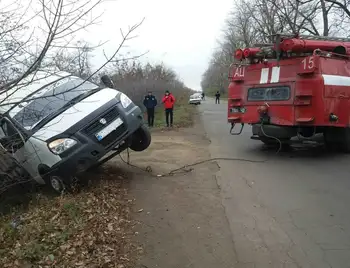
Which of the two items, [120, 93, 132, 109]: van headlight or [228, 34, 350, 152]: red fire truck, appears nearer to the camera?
[120, 93, 132, 109]: van headlight

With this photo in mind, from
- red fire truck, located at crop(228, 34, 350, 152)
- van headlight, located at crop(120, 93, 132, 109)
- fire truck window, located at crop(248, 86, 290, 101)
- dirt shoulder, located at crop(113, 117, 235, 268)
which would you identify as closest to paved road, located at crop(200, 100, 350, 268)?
dirt shoulder, located at crop(113, 117, 235, 268)

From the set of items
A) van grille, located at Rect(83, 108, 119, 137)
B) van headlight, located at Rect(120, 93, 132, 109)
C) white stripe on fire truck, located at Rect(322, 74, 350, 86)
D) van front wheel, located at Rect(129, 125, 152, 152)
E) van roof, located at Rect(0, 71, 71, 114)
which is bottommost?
van front wheel, located at Rect(129, 125, 152, 152)

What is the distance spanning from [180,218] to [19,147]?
2.90 metres

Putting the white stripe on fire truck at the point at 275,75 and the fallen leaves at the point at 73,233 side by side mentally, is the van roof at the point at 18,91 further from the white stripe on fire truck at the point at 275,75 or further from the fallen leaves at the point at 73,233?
the white stripe on fire truck at the point at 275,75

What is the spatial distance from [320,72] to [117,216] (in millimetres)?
5499

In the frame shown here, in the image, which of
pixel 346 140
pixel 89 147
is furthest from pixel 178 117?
pixel 89 147

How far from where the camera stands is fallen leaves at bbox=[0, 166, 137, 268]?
4449 mm

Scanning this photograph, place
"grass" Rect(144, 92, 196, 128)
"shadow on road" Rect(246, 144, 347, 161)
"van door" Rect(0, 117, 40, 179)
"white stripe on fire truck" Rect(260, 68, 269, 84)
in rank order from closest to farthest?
1. "van door" Rect(0, 117, 40, 179)
2. "shadow on road" Rect(246, 144, 347, 161)
3. "white stripe on fire truck" Rect(260, 68, 269, 84)
4. "grass" Rect(144, 92, 196, 128)

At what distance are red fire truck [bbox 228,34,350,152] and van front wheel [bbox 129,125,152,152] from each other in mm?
2908

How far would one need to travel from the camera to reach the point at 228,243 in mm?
4660

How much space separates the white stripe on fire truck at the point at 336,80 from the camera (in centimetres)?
887

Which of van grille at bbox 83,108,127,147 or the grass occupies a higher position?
van grille at bbox 83,108,127,147

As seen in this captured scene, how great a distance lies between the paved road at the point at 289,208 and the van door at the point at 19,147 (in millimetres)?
3218

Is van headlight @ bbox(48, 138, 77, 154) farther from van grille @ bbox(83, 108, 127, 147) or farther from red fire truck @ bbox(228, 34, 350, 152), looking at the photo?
red fire truck @ bbox(228, 34, 350, 152)
